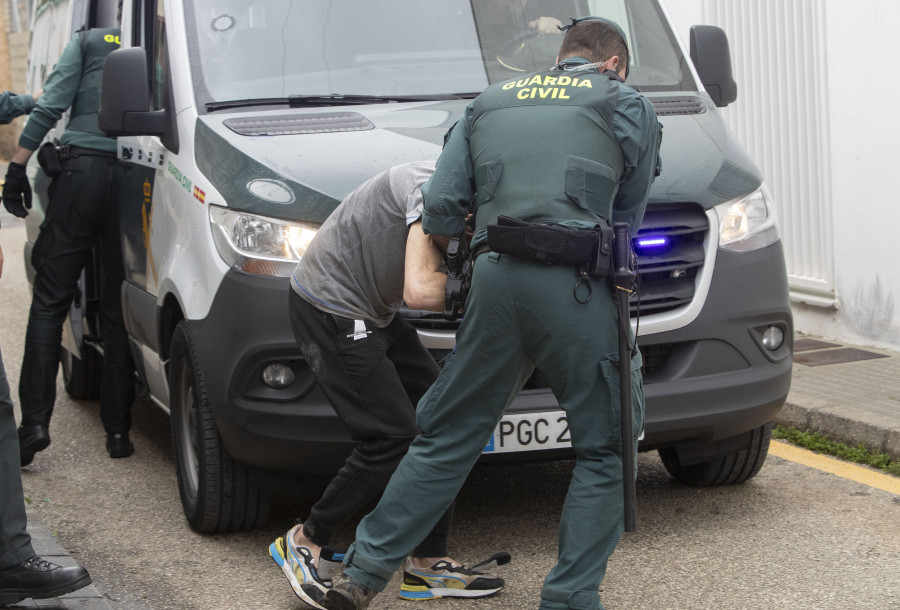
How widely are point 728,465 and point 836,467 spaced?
0.74 m

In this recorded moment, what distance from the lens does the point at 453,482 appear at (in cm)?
361

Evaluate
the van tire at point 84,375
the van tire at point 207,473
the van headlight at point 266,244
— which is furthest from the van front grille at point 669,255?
the van tire at point 84,375

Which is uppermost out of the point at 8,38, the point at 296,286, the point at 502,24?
the point at 502,24

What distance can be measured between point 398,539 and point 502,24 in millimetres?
2362

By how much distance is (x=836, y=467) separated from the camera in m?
5.48

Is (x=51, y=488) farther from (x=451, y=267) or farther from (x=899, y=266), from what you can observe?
(x=899, y=266)

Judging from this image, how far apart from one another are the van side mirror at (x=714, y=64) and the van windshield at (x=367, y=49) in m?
0.14

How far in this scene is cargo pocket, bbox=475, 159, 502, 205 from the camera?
3414 mm

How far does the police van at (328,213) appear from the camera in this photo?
164 inches

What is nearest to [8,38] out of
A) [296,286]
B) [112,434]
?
[112,434]

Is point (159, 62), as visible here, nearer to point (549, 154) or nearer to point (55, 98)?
point (55, 98)

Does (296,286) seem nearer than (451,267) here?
No

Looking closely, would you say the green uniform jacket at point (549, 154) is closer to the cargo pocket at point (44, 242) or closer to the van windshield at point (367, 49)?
the van windshield at point (367, 49)

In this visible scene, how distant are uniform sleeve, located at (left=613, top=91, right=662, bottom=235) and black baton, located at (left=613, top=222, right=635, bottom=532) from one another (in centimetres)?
12
